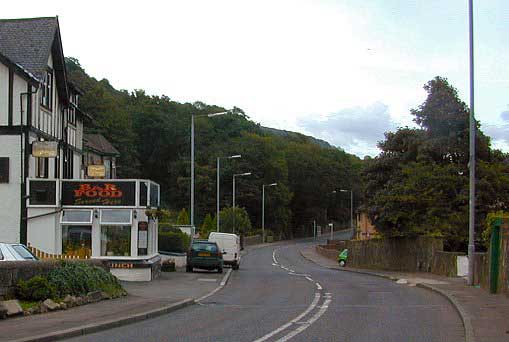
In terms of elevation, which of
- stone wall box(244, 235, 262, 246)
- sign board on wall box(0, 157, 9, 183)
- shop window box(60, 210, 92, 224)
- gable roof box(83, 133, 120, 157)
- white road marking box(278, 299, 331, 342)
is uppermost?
gable roof box(83, 133, 120, 157)

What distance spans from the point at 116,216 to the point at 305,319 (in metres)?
14.2

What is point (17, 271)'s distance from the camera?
16.2 m

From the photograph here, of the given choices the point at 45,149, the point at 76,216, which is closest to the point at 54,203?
the point at 76,216

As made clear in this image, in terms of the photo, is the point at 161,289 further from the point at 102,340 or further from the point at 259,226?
the point at 259,226

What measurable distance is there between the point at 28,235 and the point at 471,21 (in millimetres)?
17723

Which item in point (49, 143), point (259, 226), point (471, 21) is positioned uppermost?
point (471, 21)

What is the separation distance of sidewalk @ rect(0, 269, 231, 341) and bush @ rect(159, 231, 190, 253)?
62.8 ft

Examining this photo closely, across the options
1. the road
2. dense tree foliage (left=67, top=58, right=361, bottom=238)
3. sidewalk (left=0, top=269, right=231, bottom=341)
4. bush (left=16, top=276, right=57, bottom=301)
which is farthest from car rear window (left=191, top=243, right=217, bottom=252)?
dense tree foliage (left=67, top=58, right=361, bottom=238)

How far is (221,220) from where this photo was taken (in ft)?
252

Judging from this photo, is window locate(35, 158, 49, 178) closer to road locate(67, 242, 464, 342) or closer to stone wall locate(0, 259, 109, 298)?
road locate(67, 242, 464, 342)

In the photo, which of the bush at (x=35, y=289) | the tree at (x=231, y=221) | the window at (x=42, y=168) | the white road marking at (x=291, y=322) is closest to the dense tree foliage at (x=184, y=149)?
the tree at (x=231, y=221)

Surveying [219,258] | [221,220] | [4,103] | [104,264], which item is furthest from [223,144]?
[104,264]

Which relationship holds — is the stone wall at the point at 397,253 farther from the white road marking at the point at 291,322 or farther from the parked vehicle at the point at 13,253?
the parked vehicle at the point at 13,253

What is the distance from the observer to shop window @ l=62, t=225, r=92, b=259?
94.0ft
